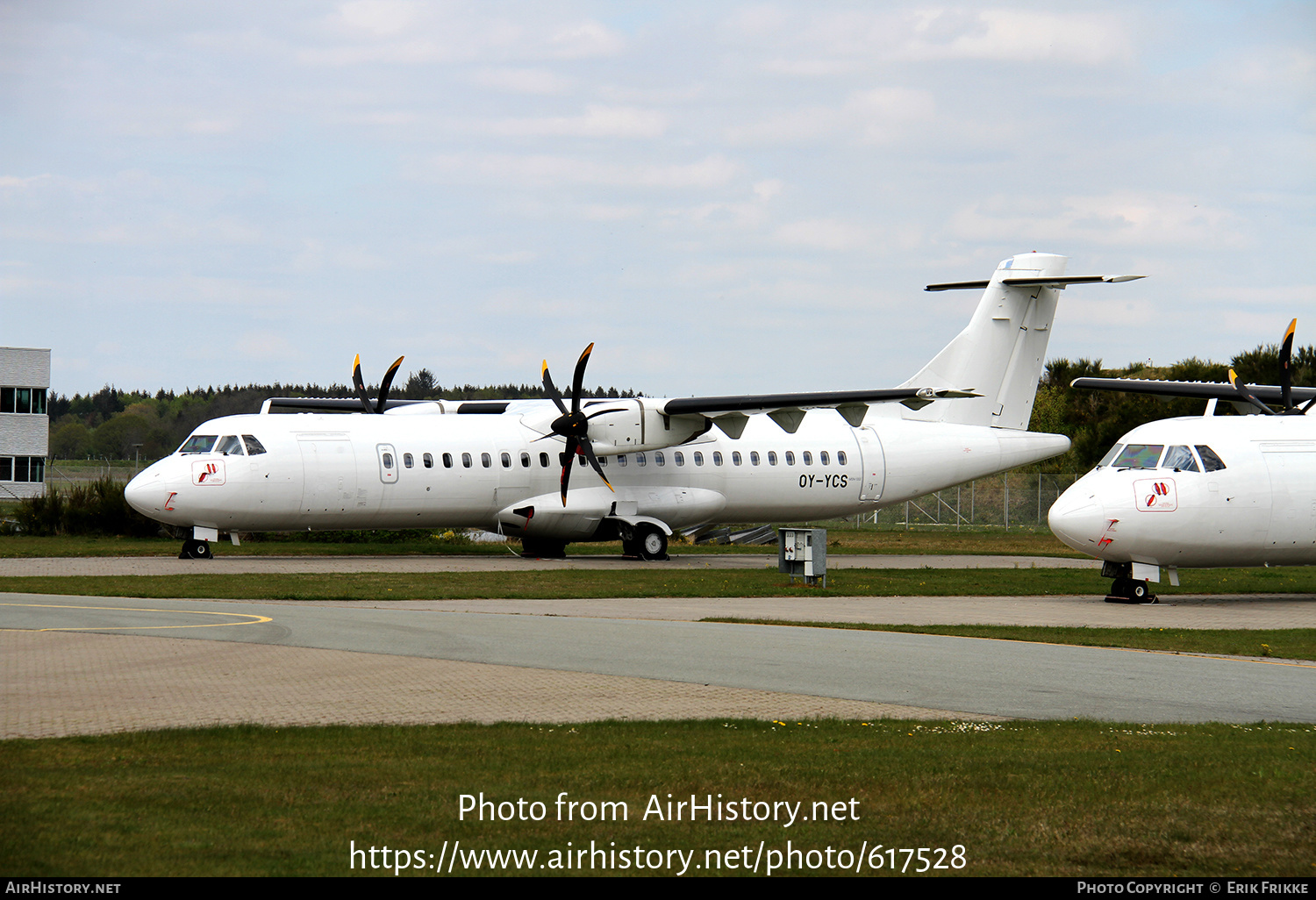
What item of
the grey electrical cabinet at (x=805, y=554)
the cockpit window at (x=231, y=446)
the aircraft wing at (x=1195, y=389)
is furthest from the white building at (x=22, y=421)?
the aircraft wing at (x=1195, y=389)

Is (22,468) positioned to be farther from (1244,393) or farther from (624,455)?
(1244,393)

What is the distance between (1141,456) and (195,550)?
20288 millimetres

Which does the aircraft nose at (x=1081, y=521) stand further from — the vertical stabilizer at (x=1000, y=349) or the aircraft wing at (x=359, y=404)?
the aircraft wing at (x=359, y=404)

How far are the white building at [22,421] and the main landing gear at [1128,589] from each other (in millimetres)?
45447

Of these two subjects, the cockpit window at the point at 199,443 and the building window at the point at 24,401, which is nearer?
the cockpit window at the point at 199,443

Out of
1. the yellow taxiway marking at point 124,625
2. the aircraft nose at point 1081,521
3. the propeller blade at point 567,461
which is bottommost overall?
the yellow taxiway marking at point 124,625

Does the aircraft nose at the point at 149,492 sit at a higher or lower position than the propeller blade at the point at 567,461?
lower

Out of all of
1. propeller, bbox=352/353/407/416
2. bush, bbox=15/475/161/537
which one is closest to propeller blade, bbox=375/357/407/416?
propeller, bbox=352/353/407/416

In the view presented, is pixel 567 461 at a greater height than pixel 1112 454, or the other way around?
pixel 1112 454

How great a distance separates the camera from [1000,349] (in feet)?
115

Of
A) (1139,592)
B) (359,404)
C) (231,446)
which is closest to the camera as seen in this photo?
(1139,592)

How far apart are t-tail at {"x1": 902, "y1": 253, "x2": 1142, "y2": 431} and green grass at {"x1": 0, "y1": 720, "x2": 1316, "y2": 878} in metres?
25.7

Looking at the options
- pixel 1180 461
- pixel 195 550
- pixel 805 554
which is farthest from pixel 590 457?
pixel 1180 461

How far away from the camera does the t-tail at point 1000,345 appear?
1369 inches
